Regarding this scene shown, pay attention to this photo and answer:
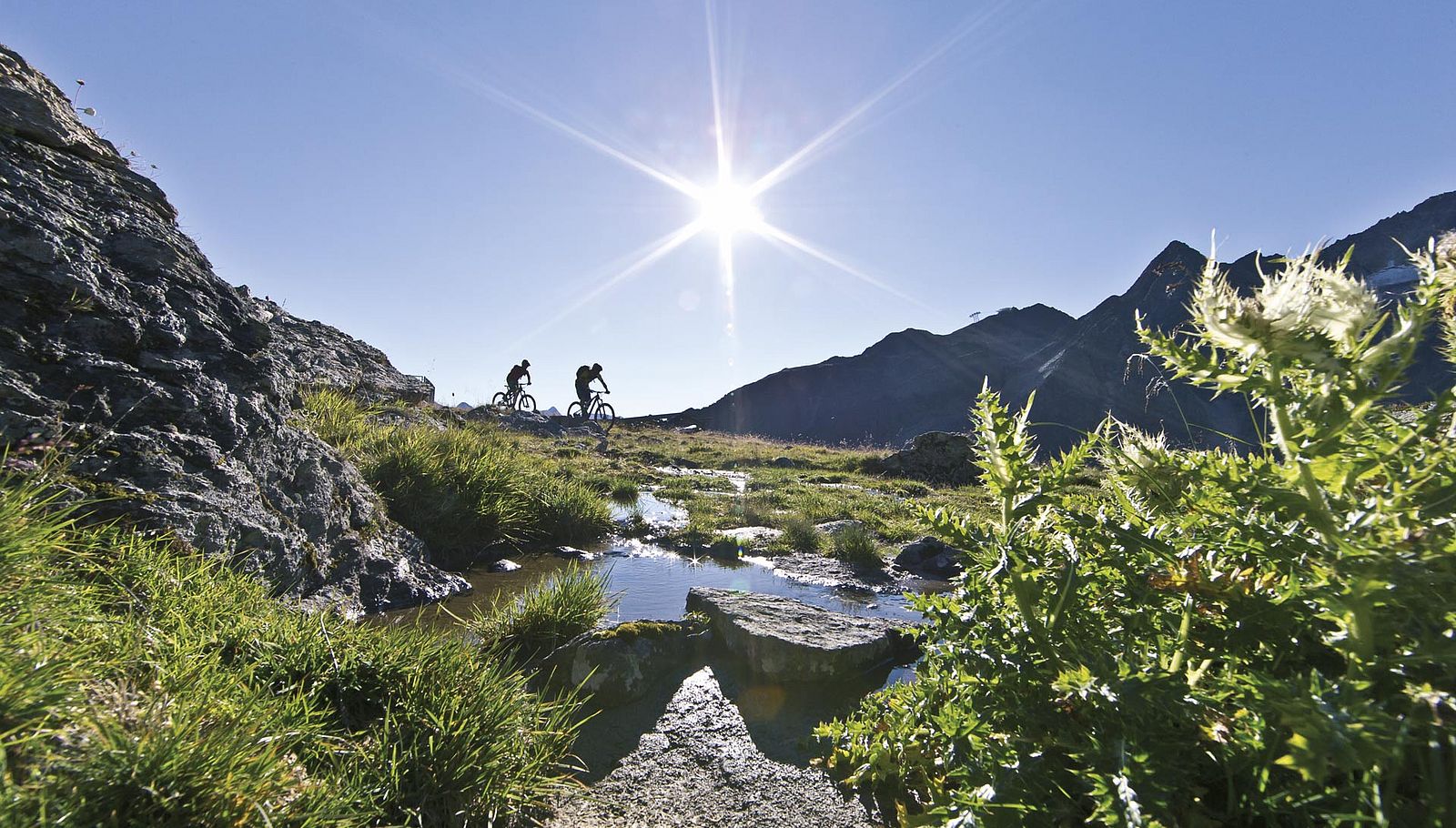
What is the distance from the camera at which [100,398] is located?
3.42 m

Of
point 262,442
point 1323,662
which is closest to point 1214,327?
point 1323,662

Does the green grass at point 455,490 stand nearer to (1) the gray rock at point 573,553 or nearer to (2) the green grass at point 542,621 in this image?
(1) the gray rock at point 573,553

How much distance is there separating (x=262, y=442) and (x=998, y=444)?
16.0ft

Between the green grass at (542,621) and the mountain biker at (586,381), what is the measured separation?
2340 centimetres

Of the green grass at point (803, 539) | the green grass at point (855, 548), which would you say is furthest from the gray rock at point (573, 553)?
the green grass at point (855, 548)

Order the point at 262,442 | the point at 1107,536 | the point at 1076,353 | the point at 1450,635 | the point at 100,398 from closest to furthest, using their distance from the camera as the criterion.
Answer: the point at 1450,635
the point at 1107,536
the point at 100,398
the point at 262,442
the point at 1076,353

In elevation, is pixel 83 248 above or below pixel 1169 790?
above

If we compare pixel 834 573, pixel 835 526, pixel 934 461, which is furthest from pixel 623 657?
pixel 934 461

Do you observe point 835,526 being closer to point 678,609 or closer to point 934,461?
point 678,609

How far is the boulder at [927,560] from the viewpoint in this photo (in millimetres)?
7164

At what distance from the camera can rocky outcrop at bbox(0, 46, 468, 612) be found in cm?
328

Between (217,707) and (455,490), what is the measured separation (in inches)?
216

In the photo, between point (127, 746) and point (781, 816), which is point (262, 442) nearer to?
point (127, 746)

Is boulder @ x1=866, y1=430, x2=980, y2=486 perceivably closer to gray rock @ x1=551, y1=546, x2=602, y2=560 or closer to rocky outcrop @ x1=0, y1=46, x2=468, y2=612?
gray rock @ x1=551, y1=546, x2=602, y2=560
